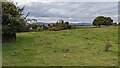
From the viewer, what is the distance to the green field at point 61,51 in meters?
7.82

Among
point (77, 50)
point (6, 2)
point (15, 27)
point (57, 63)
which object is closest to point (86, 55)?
point (77, 50)

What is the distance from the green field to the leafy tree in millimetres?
410

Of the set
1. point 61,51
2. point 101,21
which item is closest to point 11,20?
point 61,51

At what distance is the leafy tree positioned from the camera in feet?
33.2

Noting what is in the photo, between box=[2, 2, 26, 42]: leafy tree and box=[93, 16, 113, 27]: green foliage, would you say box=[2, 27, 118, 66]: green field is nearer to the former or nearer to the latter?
box=[2, 2, 26, 42]: leafy tree

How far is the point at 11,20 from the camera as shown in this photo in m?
10.2

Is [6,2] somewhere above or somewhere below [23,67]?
above

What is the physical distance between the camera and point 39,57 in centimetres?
830

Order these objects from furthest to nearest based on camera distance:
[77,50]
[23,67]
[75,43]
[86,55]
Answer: [75,43] < [77,50] < [86,55] < [23,67]

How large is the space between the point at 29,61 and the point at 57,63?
829 mm

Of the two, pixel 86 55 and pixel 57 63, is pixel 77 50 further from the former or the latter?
pixel 57 63

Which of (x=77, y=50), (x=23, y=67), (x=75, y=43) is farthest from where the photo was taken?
(x=75, y=43)

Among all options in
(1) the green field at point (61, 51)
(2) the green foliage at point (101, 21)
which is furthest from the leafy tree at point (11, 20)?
(2) the green foliage at point (101, 21)

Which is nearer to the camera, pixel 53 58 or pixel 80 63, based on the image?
pixel 80 63
